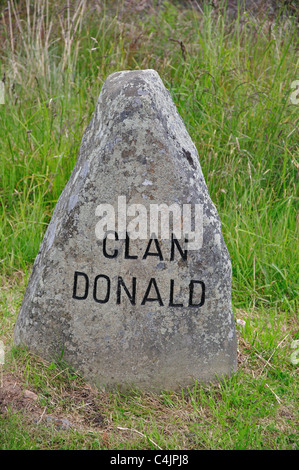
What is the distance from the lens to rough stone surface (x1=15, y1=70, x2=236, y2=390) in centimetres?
225

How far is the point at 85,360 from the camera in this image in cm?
233

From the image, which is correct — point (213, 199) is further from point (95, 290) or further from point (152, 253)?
point (95, 290)

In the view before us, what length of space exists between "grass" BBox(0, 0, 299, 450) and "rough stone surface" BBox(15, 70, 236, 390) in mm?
129

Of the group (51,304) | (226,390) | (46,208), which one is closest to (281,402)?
(226,390)

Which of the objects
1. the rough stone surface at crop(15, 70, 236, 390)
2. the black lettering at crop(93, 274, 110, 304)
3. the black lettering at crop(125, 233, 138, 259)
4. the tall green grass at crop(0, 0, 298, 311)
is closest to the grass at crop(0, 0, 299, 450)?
the tall green grass at crop(0, 0, 298, 311)

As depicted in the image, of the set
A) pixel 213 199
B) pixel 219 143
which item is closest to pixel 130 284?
pixel 213 199

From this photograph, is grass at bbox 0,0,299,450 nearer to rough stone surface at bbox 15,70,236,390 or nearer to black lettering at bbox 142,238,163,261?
rough stone surface at bbox 15,70,236,390

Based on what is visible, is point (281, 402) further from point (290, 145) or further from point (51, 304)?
point (290, 145)

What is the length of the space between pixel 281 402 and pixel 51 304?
41.0 inches

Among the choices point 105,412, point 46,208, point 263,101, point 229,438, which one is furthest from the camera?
point 263,101

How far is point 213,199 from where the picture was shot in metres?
3.60

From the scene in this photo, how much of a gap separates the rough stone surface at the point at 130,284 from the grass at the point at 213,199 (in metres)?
0.13

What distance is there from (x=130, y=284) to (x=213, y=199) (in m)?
1.46

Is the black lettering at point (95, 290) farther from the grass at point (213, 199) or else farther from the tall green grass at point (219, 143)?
the tall green grass at point (219, 143)
